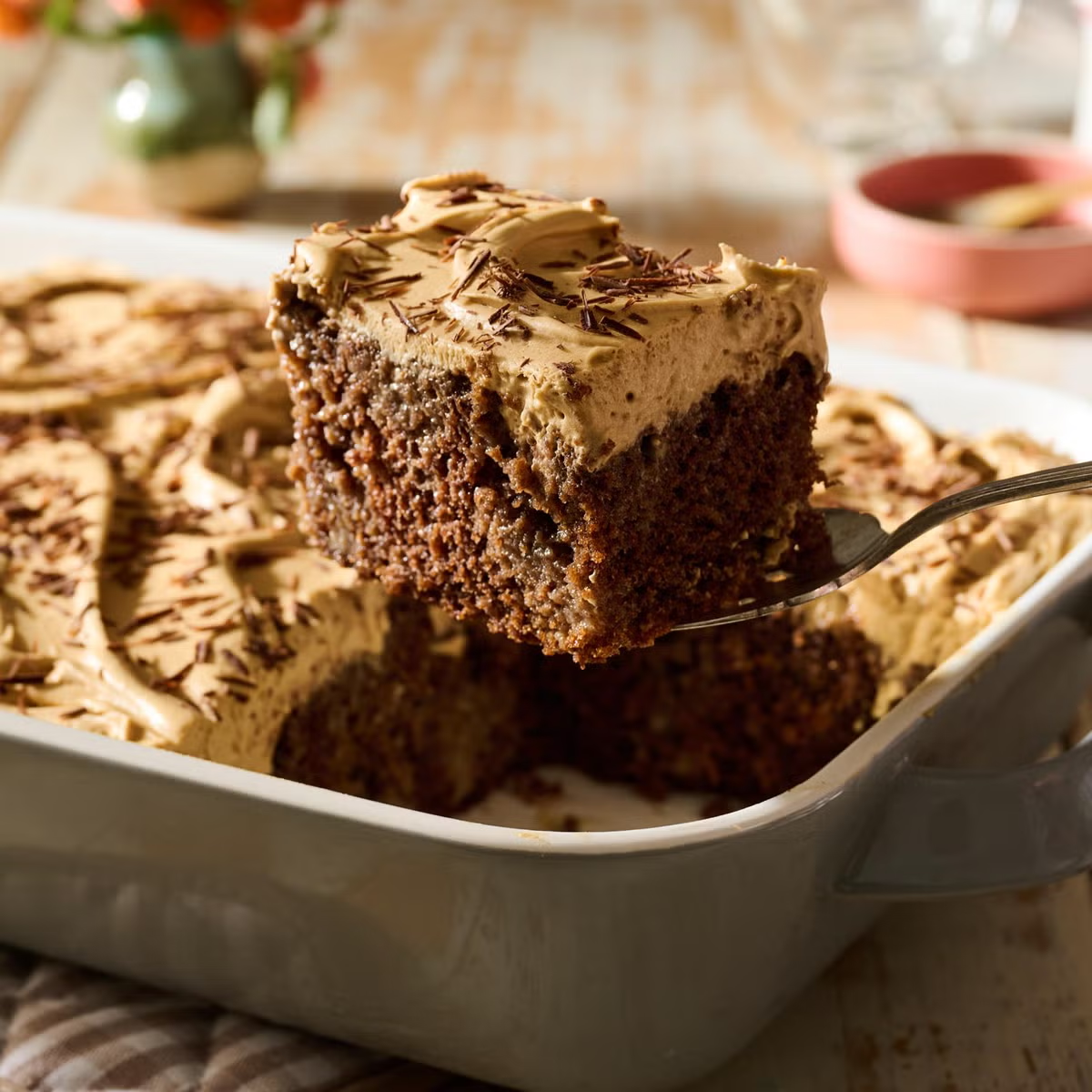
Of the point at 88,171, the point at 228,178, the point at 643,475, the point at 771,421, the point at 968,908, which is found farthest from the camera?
the point at 88,171

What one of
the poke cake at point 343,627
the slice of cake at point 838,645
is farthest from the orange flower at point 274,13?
the slice of cake at point 838,645

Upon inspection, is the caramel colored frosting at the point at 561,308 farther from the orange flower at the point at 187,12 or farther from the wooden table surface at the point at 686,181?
the orange flower at the point at 187,12

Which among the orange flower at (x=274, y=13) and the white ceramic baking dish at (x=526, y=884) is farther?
the orange flower at (x=274, y=13)

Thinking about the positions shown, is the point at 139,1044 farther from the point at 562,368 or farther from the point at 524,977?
the point at 562,368

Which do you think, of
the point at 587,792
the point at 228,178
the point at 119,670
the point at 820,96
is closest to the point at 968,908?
the point at 587,792

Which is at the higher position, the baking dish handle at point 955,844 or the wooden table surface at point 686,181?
the baking dish handle at point 955,844
